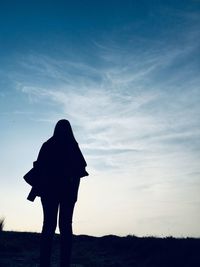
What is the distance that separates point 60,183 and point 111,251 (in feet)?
14.4

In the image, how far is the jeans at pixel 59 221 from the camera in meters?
5.43

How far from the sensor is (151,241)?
920 cm

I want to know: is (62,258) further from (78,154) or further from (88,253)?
(88,253)

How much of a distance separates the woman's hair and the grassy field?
3319 mm

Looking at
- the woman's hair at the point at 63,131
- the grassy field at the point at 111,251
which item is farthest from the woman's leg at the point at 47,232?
the grassy field at the point at 111,251

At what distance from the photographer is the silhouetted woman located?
215 inches

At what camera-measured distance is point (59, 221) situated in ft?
18.2

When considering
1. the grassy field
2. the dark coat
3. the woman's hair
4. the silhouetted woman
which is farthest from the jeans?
the grassy field

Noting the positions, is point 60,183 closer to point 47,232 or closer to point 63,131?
point 47,232

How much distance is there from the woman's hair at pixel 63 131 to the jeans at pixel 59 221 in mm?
849

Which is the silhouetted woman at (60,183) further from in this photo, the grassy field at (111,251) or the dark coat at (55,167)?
the grassy field at (111,251)

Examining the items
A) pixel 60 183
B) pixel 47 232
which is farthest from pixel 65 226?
pixel 60 183

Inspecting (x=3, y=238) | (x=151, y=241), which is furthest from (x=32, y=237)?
(x=151, y=241)

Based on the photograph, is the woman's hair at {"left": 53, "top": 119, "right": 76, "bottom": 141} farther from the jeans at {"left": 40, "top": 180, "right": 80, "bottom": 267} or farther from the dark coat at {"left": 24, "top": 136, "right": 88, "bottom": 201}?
the jeans at {"left": 40, "top": 180, "right": 80, "bottom": 267}
